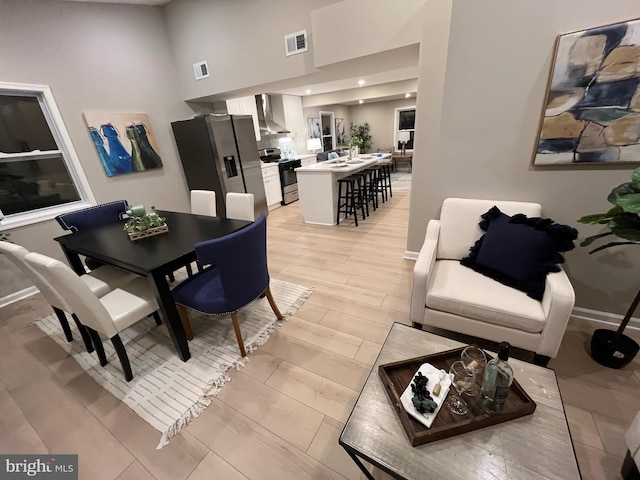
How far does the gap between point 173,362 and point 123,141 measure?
342 centimetres

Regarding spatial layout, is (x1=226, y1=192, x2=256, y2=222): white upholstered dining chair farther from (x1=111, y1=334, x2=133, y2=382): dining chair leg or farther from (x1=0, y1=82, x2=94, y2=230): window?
(x1=0, y1=82, x2=94, y2=230): window

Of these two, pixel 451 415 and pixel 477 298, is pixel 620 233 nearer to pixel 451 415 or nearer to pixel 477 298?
pixel 477 298

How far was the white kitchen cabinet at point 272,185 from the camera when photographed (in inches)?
203

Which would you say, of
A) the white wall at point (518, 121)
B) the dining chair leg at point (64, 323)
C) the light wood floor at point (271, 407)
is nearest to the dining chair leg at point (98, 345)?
the light wood floor at point (271, 407)

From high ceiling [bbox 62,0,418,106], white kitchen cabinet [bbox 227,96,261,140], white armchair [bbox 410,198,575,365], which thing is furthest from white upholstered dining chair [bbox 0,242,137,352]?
white kitchen cabinet [bbox 227,96,261,140]

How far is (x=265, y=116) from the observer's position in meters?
5.73

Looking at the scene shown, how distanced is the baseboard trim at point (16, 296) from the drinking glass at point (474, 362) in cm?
441

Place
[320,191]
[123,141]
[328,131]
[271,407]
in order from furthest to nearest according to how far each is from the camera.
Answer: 1. [328,131]
2. [320,191]
3. [123,141]
4. [271,407]

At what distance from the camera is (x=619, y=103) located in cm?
147

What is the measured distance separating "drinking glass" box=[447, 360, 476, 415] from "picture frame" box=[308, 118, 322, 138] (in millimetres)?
7666

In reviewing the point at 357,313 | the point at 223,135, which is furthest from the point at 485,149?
the point at 223,135

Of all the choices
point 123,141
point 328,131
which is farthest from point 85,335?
point 328,131

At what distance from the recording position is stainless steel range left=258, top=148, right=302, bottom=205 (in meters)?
5.56

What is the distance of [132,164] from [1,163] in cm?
124
